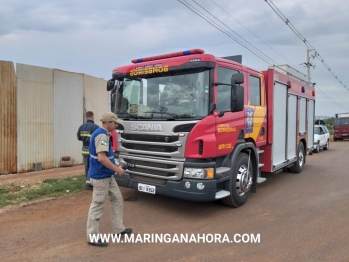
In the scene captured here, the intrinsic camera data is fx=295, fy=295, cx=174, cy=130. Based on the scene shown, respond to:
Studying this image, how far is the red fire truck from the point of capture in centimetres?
477

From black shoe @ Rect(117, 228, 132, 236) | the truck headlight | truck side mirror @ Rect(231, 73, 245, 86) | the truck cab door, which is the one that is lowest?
black shoe @ Rect(117, 228, 132, 236)

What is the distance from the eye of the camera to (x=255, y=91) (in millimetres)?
6320

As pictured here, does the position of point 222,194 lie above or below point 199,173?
below

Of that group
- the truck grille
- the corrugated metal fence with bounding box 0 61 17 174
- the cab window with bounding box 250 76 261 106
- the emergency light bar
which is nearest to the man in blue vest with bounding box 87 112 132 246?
the truck grille

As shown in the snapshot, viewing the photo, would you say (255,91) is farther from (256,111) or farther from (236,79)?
(236,79)

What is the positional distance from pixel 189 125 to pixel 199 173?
31.0 inches

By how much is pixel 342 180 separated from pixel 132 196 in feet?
19.8

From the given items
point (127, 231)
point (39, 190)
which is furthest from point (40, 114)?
point (127, 231)

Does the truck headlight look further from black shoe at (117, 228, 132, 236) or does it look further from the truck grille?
black shoe at (117, 228, 132, 236)

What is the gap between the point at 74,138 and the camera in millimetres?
10328

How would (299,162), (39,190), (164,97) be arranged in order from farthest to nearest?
(299,162) < (39,190) < (164,97)

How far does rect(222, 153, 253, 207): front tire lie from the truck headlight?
0.73 metres

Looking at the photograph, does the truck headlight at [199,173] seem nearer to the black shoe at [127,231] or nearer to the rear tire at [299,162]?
the black shoe at [127,231]

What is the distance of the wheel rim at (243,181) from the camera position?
5.59 meters
